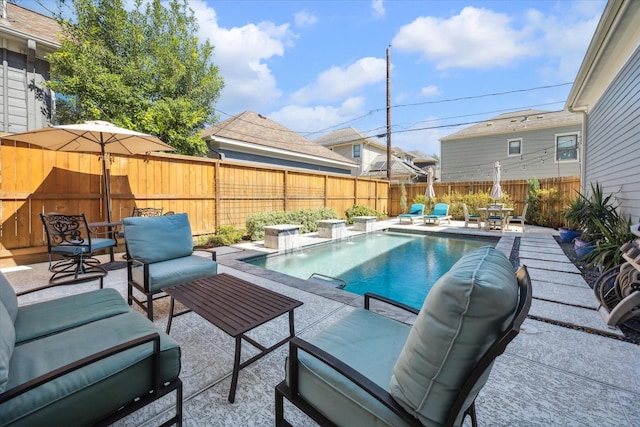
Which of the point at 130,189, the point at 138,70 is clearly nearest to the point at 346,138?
the point at 138,70

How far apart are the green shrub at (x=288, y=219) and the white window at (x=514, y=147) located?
1234 centimetres

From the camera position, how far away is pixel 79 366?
3.79 ft

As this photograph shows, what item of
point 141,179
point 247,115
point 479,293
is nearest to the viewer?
point 479,293

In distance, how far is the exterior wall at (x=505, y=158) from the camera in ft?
48.0

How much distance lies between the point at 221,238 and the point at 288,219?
2.42m

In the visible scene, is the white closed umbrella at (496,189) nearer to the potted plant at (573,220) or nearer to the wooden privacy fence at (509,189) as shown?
the wooden privacy fence at (509,189)

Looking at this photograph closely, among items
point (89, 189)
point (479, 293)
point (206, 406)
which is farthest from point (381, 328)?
point (89, 189)

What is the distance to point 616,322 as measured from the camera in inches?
104

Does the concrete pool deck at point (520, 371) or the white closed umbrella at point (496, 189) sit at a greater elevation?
the white closed umbrella at point (496, 189)

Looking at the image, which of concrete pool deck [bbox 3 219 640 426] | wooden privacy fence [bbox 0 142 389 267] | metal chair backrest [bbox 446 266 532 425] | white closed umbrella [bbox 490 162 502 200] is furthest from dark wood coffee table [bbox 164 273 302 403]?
white closed umbrella [bbox 490 162 502 200]

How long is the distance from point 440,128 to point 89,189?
51.1ft

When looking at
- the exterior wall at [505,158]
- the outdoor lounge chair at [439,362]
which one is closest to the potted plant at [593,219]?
the outdoor lounge chair at [439,362]

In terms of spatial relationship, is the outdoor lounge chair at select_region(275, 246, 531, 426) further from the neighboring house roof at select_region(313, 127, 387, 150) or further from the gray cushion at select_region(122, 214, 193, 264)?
the neighboring house roof at select_region(313, 127, 387, 150)

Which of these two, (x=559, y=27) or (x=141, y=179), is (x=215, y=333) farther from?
(x=559, y=27)
